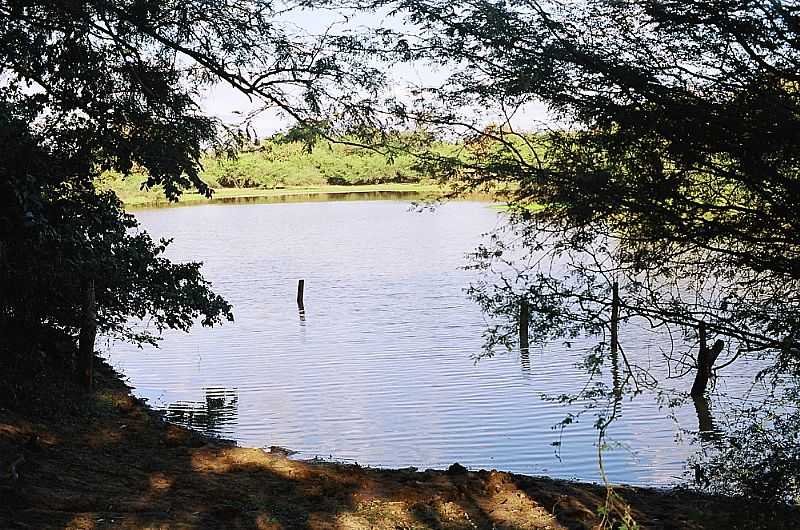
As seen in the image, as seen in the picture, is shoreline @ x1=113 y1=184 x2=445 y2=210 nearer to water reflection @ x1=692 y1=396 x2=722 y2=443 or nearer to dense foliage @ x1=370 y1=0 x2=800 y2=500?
water reflection @ x1=692 y1=396 x2=722 y2=443

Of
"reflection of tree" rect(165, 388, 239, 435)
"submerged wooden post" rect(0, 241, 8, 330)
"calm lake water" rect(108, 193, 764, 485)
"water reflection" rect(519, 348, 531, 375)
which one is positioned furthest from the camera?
"water reflection" rect(519, 348, 531, 375)

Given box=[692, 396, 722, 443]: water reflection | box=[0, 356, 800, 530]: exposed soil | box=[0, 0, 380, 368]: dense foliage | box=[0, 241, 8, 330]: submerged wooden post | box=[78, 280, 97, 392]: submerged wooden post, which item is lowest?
box=[692, 396, 722, 443]: water reflection

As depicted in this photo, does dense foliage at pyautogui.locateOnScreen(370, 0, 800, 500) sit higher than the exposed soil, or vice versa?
dense foliage at pyautogui.locateOnScreen(370, 0, 800, 500)

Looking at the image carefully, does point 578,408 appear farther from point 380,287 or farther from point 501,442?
point 380,287


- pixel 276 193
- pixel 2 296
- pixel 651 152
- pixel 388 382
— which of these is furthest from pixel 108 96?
pixel 276 193

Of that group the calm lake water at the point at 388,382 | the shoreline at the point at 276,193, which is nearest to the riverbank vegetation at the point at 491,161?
the calm lake water at the point at 388,382

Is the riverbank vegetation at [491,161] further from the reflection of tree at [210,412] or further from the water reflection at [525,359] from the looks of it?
the water reflection at [525,359]

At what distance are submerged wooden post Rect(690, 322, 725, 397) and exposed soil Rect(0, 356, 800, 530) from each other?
1.29 m

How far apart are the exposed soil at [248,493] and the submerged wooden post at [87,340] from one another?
129cm

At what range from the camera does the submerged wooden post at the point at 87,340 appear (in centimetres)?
918

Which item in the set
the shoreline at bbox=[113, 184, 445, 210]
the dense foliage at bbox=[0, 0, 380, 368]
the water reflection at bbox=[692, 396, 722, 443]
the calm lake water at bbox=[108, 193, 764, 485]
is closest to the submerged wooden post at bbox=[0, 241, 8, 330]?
the dense foliage at bbox=[0, 0, 380, 368]

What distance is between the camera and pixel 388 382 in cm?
1363

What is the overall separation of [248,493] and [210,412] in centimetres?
579

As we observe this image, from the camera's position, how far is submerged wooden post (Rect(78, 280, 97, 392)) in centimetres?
918
